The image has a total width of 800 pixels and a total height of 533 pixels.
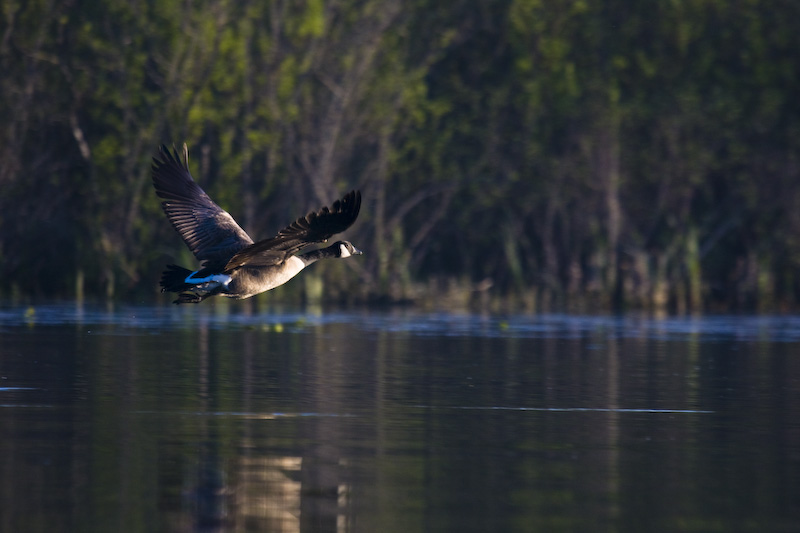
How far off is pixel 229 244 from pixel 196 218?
77 cm

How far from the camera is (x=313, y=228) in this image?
13750 mm

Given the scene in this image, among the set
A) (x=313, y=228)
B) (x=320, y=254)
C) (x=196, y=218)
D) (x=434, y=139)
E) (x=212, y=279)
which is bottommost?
(x=212, y=279)

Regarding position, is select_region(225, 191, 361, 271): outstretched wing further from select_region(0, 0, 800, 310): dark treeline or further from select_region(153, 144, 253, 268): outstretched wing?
select_region(0, 0, 800, 310): dark treeline

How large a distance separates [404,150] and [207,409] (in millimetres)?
24035

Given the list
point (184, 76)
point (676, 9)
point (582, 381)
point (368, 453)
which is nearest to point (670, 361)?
point (582, 381)

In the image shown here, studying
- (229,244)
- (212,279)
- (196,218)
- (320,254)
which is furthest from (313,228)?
(196,218)

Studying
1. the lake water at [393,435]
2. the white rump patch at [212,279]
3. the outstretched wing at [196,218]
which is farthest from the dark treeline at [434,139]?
the white rump patch at [212,279]

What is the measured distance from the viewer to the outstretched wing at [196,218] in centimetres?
1603

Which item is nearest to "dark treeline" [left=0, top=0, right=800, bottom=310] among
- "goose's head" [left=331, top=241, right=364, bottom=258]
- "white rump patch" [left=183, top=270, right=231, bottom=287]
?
"goose's head" [left=331, top=241, right=364, bottom=258]

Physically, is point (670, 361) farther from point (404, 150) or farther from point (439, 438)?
point (404, 150)

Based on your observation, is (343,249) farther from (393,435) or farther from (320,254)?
(393,435)

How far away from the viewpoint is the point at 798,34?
37.7 m

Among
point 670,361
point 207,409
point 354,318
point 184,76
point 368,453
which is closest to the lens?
point 368,453

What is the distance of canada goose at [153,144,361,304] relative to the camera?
44.8 feet
